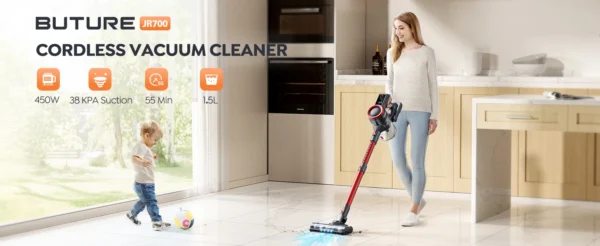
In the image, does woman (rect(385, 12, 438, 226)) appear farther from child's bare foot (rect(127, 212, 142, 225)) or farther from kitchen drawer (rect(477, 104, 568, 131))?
child's bare foot (rect(127, 212, 142, 225))

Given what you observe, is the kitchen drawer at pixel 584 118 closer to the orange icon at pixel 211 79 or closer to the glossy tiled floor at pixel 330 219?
the glossy tiled floor at pixel 330 219

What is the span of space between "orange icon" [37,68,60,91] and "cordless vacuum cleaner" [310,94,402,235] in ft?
5.88

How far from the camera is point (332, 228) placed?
17.0 ft

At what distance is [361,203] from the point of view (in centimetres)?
640

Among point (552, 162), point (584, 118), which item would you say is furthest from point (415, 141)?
point (552, 162)

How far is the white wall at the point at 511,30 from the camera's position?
22.1 feet

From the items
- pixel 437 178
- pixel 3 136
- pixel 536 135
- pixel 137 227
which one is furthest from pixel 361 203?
pixel 3 136

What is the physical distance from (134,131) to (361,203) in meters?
1.63

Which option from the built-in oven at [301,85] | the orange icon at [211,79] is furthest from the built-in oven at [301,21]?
the orange icon at [211,79]

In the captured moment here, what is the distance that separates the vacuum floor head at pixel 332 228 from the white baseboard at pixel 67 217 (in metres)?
1.42

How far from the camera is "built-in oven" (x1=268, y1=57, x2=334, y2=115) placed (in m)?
7.21

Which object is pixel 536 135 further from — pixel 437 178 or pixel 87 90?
pixel 87 90

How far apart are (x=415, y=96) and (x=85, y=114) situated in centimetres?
209

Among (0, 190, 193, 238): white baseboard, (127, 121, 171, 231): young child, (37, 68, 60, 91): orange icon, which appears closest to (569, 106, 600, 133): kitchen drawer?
(127, 121, 171, 231): young child
